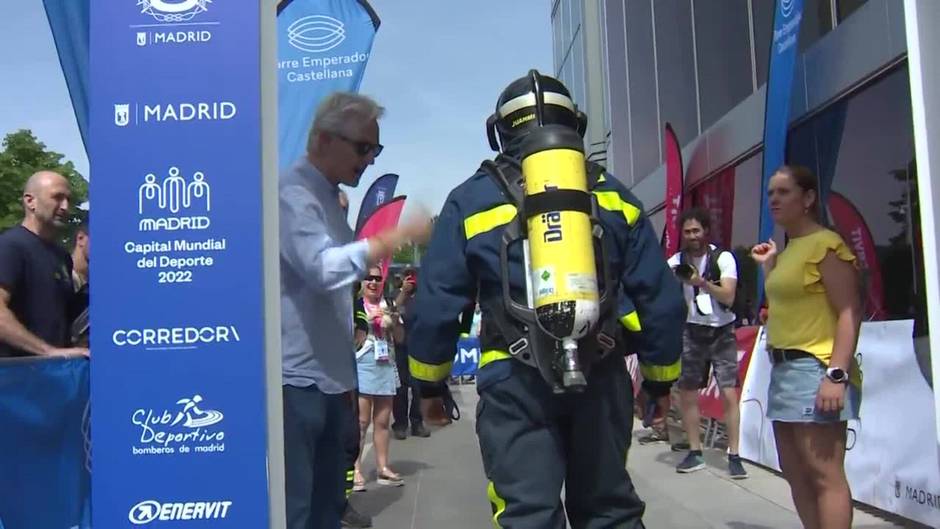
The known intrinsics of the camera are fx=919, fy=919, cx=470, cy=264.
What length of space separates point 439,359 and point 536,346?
33cm

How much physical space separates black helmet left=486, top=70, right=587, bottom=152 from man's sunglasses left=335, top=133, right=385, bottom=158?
481 millimetres

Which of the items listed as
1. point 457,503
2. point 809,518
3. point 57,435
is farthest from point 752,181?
point 57,435

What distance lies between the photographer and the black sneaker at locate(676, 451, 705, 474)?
271 inches

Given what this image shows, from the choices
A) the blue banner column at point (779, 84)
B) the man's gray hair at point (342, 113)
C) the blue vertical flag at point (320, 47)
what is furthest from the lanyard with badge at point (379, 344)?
the man's gray hair at point (342, 113)

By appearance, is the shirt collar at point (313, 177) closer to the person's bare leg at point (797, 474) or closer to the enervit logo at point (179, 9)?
the enervit logo at point (179, 9)

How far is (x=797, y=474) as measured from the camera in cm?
394

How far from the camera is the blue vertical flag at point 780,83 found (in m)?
7.76

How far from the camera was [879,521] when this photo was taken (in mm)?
5094

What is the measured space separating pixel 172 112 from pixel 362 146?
66 cm

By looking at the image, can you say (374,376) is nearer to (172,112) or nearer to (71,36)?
(71,36)

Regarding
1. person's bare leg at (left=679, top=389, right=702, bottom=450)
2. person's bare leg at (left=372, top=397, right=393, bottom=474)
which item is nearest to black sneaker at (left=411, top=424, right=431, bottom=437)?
person's bare leg at (left=372, top=397, right=393, bottom=474)

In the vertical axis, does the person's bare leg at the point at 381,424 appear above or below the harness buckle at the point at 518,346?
below

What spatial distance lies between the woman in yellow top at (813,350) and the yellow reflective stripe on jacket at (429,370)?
5.36ft

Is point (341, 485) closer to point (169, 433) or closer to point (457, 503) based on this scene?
point (169, 433)
